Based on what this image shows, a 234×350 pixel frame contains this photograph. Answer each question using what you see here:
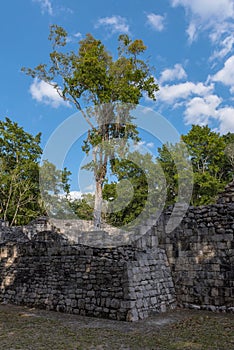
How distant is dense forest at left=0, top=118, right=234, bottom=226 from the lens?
25.3 m

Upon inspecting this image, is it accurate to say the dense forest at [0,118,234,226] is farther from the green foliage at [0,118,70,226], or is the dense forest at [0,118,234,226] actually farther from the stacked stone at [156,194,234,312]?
the stacked stone at [156,194,234,312]

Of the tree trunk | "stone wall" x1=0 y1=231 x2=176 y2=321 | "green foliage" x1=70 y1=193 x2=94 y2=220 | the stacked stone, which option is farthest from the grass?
"green foliage" x1=70 y1=193 x2=94 y2=220

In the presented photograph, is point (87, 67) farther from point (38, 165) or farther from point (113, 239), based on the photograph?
point (113, 239)

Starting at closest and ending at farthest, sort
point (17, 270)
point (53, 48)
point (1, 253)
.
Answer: point (17, 270) → point (1, 253) → point (53, 48)

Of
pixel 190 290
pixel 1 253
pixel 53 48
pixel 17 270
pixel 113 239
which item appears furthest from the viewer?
pixel 53 48

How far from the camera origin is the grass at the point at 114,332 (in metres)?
5.58

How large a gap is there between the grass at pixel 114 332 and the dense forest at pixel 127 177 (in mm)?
16647

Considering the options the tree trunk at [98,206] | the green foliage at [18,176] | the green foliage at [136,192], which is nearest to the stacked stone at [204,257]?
the tree trunk at [98,206]

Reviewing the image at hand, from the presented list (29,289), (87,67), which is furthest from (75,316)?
(87,67)

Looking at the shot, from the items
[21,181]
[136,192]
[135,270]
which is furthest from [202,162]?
[135,270]

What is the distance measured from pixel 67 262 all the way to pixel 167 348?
462 centimetres

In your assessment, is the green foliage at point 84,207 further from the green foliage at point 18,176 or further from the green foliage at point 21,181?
the green foliage at point 18,176

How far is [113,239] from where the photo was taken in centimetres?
1002

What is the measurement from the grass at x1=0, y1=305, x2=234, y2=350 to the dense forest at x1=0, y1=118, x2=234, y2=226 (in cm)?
1665
